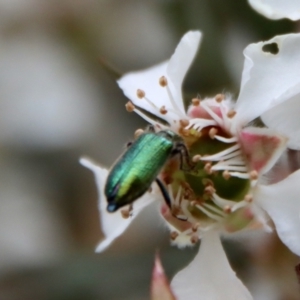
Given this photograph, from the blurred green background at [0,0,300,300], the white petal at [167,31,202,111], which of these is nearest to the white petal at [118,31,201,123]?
the white petal at [167,31,202,111]

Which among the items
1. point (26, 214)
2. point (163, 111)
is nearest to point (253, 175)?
point (163, 111)

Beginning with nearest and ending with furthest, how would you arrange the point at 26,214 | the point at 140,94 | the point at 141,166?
the point at 141,166
the point at 140,94
the point at 26,214

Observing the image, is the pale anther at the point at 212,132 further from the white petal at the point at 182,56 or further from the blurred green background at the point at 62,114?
the blurred green background at the point at 62,114

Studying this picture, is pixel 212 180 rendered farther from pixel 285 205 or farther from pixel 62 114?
pixel 62 114

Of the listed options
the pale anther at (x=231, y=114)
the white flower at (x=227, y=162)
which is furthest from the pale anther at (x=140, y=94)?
the pale anther at (x=231, y=114)

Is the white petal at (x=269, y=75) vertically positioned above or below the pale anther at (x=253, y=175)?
above

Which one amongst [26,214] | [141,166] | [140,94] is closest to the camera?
[141,166]

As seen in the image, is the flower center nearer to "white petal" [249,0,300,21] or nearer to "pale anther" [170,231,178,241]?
"pale anther" [170,231,178,241]

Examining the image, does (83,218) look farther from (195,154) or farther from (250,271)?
(195,154)
